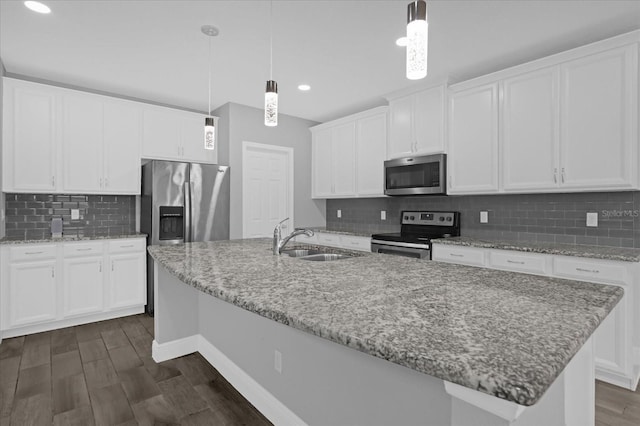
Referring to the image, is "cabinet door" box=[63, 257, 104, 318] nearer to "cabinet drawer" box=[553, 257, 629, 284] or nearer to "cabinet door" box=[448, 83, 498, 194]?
"cabinet door" box=[448, 83, 498, 194]

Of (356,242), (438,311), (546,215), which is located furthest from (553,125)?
(438,311)

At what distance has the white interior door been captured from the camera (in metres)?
4.64

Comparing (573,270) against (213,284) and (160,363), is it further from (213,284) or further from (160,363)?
(160,363)

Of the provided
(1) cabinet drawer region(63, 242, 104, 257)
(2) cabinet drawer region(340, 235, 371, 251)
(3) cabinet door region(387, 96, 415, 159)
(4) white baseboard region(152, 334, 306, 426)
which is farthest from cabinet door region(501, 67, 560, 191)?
(1) cabinet drawer region(63, 242, 104, 257)

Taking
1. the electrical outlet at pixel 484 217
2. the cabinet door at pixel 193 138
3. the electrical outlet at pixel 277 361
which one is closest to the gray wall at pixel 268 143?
the cabinet door at pixel 193 138

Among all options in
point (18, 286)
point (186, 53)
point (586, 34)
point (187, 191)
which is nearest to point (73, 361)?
point (18, 286)

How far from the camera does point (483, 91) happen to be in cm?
327

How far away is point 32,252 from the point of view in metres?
3.26

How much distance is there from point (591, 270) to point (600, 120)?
3.73ft

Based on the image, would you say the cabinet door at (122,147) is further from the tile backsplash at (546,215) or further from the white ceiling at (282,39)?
the tile backsplash at (546,215)

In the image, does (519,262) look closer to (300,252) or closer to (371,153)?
(300,252)

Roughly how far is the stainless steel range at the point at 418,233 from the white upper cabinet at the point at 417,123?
2.53 ft

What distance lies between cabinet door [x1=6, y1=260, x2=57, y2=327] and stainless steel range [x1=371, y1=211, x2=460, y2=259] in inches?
130

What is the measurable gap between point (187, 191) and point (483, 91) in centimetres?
327
